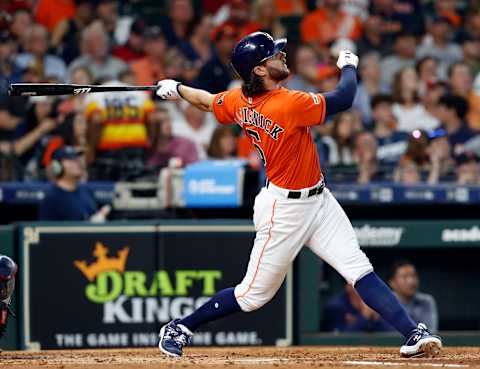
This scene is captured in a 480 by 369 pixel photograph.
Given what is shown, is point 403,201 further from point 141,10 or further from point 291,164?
point 141,10

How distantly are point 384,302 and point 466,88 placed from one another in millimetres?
5654

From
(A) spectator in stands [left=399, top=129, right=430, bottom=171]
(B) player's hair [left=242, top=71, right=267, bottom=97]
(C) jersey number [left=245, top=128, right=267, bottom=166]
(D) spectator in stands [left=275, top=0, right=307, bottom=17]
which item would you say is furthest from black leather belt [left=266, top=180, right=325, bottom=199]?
(D) spectator in stands [left=275, top=0, right=307, bottom=17]

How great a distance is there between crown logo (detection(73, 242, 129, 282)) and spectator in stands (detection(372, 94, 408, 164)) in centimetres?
271

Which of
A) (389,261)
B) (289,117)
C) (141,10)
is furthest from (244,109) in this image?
(141,10)

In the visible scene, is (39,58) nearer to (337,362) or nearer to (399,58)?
(399,58)

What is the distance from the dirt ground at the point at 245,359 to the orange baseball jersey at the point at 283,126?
951 millimetres

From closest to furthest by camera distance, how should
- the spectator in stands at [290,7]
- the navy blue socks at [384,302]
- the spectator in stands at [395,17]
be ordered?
1. the navy blue socks at [384,302]
2. the spectator in stands at [395,17]
3. the spectator in stands at [290,7]

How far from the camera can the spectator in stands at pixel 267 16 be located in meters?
12.0

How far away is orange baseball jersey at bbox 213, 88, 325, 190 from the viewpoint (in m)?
6.03

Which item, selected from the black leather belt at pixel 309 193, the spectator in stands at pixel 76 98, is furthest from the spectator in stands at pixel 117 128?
the black leather belt at pixel 309 193

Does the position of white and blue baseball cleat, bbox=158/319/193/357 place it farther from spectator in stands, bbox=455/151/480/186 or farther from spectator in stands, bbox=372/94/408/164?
spectator in stands, bbox=372/94/408/164

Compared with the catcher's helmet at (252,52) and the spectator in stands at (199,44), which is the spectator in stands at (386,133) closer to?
the spectator in stands at (199,44)

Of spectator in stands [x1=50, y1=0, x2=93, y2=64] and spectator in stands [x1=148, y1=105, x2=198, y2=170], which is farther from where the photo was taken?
spectator in stands [x1=50, y1=0, x2=93, y2=64]

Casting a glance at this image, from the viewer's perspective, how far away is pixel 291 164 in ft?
20.2
